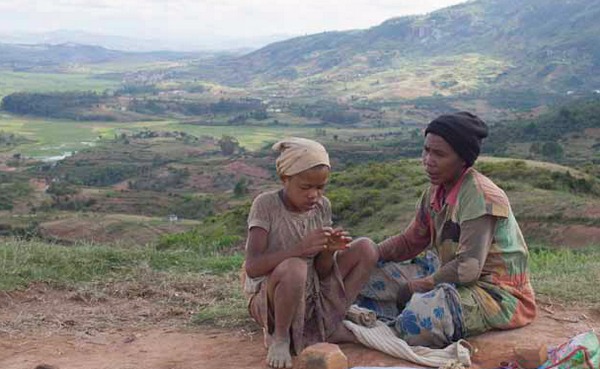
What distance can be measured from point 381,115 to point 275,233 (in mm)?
89435

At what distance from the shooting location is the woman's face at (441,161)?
149 inches

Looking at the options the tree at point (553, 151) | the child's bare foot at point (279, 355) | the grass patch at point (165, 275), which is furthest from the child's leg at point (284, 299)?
the tree at point (553, 151)

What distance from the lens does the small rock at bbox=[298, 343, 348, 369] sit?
346cm

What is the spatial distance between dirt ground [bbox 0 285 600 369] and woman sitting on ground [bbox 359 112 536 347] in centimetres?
17

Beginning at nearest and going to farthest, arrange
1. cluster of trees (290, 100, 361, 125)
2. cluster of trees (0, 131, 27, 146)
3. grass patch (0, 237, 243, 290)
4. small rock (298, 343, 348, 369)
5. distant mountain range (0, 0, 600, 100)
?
small rock (298, 343, 348, 369), grass patch (0, 237, 243, 290), cluster of trees (0, 131, 27, 146), cluster of trees (290, 100, 361, 125), distant mountain range (0, 0, 600, 100)

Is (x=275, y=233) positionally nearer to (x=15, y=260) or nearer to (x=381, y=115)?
(x=15, y=260)

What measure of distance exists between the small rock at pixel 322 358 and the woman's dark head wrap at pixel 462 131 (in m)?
1.19

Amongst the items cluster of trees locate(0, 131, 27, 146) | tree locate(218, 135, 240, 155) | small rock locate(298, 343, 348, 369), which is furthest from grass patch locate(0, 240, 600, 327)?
cluster of trees locate(0, 131, 27, 146)

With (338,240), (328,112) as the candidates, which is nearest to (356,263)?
(338,240)

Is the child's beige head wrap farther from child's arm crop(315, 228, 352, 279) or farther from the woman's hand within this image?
the woman's hand

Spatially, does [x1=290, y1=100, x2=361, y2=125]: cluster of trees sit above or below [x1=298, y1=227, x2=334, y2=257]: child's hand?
below

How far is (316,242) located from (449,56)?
151869 mm

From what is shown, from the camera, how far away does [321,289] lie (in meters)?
3.91

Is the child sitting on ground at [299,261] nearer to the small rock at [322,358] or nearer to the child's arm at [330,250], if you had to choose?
the child's arm at [330,250]
